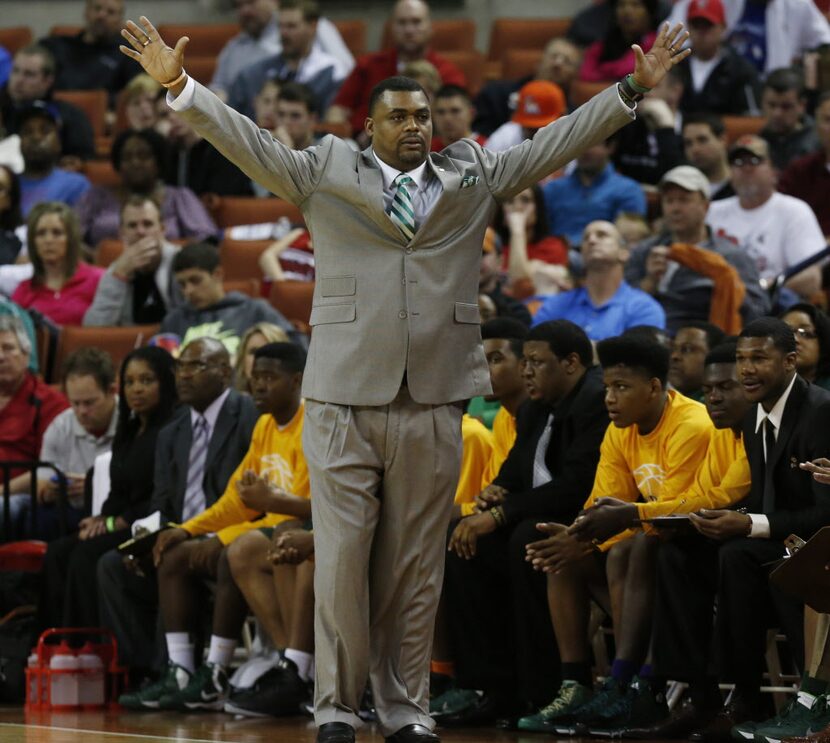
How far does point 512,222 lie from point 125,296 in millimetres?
2094

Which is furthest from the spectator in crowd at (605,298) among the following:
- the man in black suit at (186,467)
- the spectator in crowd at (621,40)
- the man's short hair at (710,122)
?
the spectator in crowd at (621,40)

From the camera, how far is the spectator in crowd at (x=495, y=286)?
7922 mm

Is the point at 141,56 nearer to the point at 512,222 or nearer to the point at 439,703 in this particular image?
the point at 439,703

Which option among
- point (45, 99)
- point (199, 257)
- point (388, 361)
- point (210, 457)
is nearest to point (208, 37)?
point (45, 99)

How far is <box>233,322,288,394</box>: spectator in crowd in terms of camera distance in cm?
752

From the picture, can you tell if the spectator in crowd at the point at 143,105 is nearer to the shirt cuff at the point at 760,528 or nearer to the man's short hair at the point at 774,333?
the man's short hair at the point at 774,333

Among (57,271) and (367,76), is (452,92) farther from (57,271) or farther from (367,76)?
(57,271)

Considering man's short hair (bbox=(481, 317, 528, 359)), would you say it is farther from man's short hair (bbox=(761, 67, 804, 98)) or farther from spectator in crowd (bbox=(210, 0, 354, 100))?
spectator in crowd (bbox=(210, 0, 354, 100))

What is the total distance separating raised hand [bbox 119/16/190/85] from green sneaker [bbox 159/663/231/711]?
9.22ft

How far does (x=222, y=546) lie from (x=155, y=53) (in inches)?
106

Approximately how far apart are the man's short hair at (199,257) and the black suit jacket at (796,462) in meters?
3.61

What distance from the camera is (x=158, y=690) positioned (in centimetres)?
653

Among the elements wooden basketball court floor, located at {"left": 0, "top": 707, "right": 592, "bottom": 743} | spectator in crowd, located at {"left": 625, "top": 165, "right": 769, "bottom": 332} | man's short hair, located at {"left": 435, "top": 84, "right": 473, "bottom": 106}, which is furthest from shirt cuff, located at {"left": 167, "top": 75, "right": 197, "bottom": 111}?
man's short hair, located at {"left": 435, "top": 84, "right": 473, "bottom": 106}

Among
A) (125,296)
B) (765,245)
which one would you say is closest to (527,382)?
(765,245)
